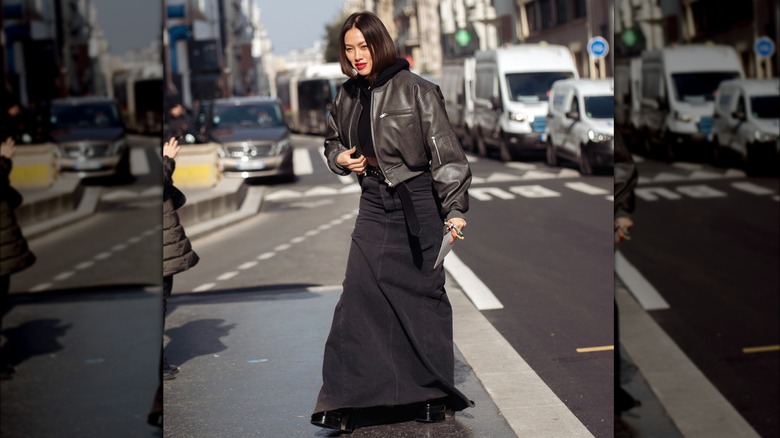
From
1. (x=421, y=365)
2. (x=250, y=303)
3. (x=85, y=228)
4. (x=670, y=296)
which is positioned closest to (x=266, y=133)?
(x=250, y=303)

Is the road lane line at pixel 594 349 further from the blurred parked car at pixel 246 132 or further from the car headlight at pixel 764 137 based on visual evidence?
the car headlight at pixel 764 137

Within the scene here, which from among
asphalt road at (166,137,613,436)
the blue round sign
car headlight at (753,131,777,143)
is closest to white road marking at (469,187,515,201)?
asphalt road at (166,137,613,436)

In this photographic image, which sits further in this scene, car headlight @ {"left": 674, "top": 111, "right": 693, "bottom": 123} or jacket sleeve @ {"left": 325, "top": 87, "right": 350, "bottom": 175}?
car headlight @ {"left": 674, "top": 111, "right": 693, "bottom": 123}

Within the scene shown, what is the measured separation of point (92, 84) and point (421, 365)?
10.5 feet

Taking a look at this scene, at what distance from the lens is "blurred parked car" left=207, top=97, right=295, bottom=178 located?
4098 mm

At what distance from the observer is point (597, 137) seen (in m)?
4.32

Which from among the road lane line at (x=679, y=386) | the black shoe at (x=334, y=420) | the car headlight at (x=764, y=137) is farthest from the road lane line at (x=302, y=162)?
the road lane line at (x=679, y=386)

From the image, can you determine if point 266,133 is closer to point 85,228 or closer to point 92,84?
point 85,228

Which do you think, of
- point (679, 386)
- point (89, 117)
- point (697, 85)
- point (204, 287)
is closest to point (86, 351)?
point (679, 386)

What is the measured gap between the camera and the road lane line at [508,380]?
396 cm

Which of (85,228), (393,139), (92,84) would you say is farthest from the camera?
(92,84)

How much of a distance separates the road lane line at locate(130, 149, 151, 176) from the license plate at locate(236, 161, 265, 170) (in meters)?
0.30

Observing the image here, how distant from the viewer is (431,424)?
13.2 ft

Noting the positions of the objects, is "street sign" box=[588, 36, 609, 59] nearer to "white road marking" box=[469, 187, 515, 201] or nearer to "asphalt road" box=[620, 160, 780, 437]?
"white road marking" box=[469, 187, 515, 201]
